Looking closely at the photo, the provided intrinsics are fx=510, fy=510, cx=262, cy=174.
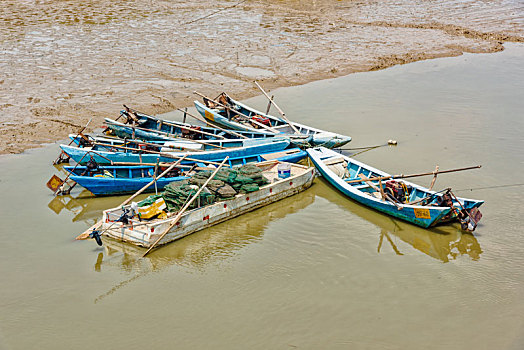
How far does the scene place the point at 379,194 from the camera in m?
12.9

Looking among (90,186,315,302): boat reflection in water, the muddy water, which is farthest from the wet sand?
(90,186,315,302): boat reflection in water

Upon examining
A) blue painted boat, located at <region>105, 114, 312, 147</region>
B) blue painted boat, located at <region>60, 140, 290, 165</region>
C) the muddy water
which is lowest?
the muddy water

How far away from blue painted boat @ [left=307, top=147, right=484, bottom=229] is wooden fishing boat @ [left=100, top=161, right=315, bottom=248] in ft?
2.62

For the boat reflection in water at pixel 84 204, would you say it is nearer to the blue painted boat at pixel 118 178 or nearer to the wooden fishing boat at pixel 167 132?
the blue painted boat at pixel 118 178

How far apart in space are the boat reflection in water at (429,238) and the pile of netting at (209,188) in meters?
2.74

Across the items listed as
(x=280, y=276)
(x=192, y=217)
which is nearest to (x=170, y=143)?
(x=192, y=217)

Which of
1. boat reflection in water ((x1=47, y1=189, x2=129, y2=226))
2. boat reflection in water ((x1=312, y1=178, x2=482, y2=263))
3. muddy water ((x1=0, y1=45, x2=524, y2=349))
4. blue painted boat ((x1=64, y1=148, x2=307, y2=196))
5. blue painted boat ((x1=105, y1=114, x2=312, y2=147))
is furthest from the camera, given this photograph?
blue painted boat ((x1=105, y1=114, x2=312, y2=147))

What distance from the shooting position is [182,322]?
9055 mm

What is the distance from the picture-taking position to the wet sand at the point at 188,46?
747 inches

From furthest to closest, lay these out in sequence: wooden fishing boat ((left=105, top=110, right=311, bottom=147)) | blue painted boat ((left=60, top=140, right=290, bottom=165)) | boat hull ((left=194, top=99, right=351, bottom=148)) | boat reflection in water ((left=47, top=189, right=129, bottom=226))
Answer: wooden fishing boat ((left=105, top=110, right=311, bottom=147)) → boat hull ((left=194, top=99, right=351, bottom=148)) → blue painted boat ((left=60, top=140, right=290, bottom=165)) → boat reflection in water ((left=47, top=189, right=129, bottom=226))

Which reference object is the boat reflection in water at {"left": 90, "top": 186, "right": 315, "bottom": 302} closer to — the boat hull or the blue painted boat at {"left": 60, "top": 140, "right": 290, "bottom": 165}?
the blue painted boat at {"left": 60, "top": 140, "right": 290, "bottom": 165}

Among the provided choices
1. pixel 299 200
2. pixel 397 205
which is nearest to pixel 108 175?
pixel 299 200

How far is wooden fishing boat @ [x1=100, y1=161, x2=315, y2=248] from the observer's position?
10.8 metres

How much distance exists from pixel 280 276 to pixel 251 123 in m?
7.88
